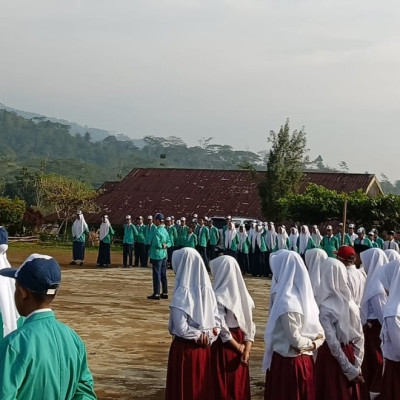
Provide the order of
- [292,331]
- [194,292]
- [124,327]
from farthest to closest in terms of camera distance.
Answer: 1. [124,327]
2. [194,292]
3. [292,331]

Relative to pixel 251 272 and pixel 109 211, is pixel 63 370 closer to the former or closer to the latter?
pixel 251 272

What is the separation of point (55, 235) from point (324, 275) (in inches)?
1252

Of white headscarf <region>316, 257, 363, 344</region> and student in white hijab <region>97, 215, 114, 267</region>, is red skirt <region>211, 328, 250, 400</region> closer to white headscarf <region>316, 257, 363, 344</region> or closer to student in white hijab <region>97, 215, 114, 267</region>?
white headscarf <region>316, 257, 363, 344</region>

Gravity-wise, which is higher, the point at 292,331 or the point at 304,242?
the point at 292,331

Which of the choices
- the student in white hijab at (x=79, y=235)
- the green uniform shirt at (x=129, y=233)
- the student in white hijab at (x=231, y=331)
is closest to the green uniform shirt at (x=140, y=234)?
the green uniform shirt at (x=129, y=233)

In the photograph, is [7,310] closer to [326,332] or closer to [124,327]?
[326,332]

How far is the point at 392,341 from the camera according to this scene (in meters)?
6.46

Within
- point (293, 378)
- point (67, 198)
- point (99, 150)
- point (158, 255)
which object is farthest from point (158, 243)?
point (99, 150)

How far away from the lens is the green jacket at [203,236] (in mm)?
25203

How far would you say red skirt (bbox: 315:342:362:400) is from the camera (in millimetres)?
6742

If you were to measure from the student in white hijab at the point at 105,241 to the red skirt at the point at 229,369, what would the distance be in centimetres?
1781

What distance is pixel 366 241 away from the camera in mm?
22141

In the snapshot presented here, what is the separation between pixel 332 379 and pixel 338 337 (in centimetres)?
37

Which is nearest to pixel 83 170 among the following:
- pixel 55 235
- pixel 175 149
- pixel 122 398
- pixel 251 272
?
pixel 175 149
